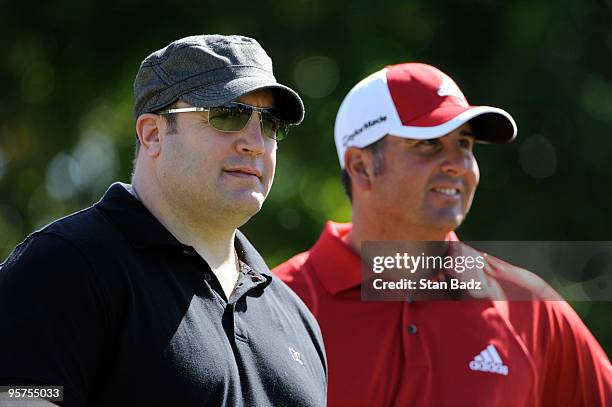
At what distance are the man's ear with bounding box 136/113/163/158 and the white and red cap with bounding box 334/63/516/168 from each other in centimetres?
154

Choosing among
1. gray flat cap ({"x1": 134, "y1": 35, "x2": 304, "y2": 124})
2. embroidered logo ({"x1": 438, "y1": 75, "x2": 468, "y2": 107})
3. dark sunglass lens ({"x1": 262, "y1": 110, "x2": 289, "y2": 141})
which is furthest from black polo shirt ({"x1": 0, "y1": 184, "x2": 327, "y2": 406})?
embroidered logo ({"x1": 438, "y1": 75, "x2": 468, "y2": 107})

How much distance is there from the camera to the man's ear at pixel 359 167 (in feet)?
15.2

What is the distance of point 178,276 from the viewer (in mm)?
2990

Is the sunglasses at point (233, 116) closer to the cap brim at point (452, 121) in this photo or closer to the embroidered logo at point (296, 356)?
the embroidered logo at point (296, 356)

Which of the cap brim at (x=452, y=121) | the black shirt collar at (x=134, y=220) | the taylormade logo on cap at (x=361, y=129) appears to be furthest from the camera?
the taylormade logo on cap at (x=361, y=129)

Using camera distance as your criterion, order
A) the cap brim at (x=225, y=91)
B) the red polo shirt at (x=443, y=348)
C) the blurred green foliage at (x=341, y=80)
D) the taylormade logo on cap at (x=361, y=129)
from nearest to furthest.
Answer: the cap brim at (x=225, y=91)
the red polo shirt at (x=443, y=348)
the taylormade logo on cap at (x=361, y=129)
the blurred green foliage at (x=341, y=80)

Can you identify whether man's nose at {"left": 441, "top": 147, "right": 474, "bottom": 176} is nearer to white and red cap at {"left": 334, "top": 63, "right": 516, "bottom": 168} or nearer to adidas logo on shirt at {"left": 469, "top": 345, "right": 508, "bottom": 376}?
white and red cap at {"left": 334, "top": 63, "right": 516, "bottom": 168}

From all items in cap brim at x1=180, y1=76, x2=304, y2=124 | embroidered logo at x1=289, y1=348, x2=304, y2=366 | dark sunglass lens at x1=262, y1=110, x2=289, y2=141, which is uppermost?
cap brim at x1=180, y1=76, x2=304, y2=124

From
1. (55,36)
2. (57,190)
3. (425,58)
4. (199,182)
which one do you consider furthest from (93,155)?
(199,182)

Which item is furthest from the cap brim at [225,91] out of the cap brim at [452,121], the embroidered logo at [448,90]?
the embroidered logo at [448,90]

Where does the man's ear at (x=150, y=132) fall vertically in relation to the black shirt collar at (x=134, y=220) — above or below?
above

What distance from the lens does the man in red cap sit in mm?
4105

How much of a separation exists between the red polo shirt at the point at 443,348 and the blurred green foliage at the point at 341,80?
4045 mm

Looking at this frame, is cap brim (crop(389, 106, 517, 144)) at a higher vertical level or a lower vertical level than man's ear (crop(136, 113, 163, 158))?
higher
